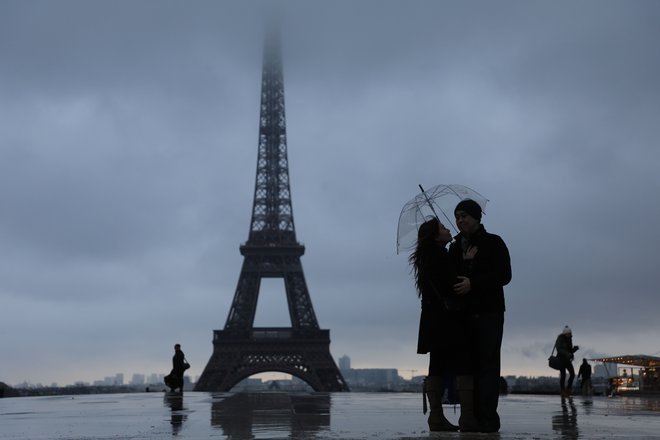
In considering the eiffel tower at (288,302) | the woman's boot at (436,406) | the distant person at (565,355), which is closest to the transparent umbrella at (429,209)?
the woman's boot at (436,406)

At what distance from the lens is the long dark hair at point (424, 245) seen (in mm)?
7230

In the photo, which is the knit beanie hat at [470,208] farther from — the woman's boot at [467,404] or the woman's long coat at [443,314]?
the woman's boot at [467,404]

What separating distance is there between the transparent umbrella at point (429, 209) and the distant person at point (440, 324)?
63cm

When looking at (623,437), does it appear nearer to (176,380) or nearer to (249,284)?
(176,380)

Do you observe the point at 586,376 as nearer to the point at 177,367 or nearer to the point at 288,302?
the point at 177,367

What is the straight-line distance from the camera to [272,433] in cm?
667

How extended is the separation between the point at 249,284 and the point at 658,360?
47.1 m

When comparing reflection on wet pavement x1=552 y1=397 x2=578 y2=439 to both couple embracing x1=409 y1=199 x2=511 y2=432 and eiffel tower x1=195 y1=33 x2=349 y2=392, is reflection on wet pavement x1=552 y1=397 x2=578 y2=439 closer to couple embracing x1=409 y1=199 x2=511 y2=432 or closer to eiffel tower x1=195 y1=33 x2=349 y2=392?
couple embracing x1=409 y1=199 x2=511 y2=432

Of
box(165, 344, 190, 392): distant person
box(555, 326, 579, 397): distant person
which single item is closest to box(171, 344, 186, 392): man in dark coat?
box(165, 344, 190, 392): distant person

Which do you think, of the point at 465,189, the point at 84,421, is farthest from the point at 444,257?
the point at 84,421

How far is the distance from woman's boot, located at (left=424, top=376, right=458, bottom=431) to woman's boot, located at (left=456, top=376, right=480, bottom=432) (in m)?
0.26

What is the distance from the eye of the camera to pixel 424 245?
24.0 feet

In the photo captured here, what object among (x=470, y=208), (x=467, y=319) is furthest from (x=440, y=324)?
(x=470, y=208)

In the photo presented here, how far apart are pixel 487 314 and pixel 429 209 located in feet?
5.27
